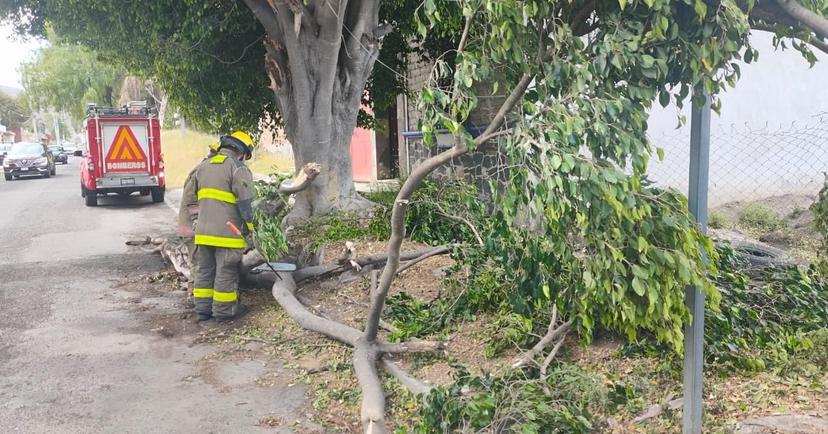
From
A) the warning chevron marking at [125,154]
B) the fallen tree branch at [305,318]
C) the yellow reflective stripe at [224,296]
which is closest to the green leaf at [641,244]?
the fallen tree branch at [305,318]

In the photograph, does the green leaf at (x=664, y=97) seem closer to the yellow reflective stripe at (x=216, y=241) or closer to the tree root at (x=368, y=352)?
the tree root at (x=368, y=352)

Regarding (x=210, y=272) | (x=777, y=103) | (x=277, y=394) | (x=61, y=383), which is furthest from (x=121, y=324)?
(x=777, y=103)

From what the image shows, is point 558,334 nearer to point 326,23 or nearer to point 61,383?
point 61,383

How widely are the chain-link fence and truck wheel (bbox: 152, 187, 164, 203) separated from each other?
14.4 metres

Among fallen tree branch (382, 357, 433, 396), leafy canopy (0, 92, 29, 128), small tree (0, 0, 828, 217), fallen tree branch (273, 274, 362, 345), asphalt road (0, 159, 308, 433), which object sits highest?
leafy canopy (0, 92, 29, 128)

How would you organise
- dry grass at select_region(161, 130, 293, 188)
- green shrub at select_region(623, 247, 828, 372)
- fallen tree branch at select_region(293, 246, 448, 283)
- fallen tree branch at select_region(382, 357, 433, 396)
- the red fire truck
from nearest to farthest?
A: green shrub at select_region(623, 247, 828, 372) < fallen tree branch at select_region(382, 357, 433, 396) < fallen tree branch at select_region(293, 246, 448, 283) < the red fire truck < dry grass at select_region(161, 130, 293, 188)

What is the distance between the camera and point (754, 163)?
852 centimetres

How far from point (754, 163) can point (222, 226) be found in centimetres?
645

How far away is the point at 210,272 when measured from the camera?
675 centimetres

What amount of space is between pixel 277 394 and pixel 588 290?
2643mm

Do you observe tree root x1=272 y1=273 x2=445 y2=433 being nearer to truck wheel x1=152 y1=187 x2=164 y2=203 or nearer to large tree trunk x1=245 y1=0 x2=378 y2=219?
large tree trunk x1=245 y1=0 x2=378 y2=219

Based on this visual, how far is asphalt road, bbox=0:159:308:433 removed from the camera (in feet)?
14.8

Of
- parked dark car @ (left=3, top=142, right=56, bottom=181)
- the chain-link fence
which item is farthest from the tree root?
parked dark car @ (left=3, top=142, right=56, bottom=181)

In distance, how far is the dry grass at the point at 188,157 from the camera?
2791cm
